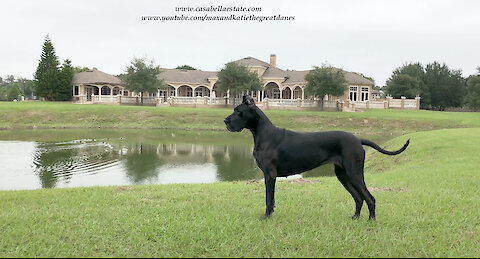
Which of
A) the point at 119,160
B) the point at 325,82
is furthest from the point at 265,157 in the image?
the point at 325,82

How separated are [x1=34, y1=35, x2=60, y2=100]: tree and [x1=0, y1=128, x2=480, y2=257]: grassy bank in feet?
170

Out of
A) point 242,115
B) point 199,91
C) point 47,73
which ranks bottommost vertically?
point 242,115

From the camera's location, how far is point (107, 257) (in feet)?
12.5

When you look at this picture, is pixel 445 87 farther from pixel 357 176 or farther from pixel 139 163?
pixel 357 176

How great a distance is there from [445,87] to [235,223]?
66674 mm

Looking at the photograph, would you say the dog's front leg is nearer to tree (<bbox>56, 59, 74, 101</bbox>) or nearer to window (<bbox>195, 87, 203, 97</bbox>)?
window (<bbox>195, 87, 203, 97</bbox>)

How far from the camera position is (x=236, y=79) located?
153 feet

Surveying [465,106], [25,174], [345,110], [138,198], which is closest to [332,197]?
[138,198]

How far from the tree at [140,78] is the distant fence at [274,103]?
205 centimetres

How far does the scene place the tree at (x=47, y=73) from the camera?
5253cm

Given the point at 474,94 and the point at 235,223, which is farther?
the point at 474,94

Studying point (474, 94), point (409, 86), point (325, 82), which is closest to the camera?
point (325, 82)

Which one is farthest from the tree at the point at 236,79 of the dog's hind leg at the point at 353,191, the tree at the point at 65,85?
the dog's hind leg at the point at 353,191

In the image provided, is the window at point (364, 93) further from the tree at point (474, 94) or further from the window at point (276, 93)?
the tree at point (474, 94)
